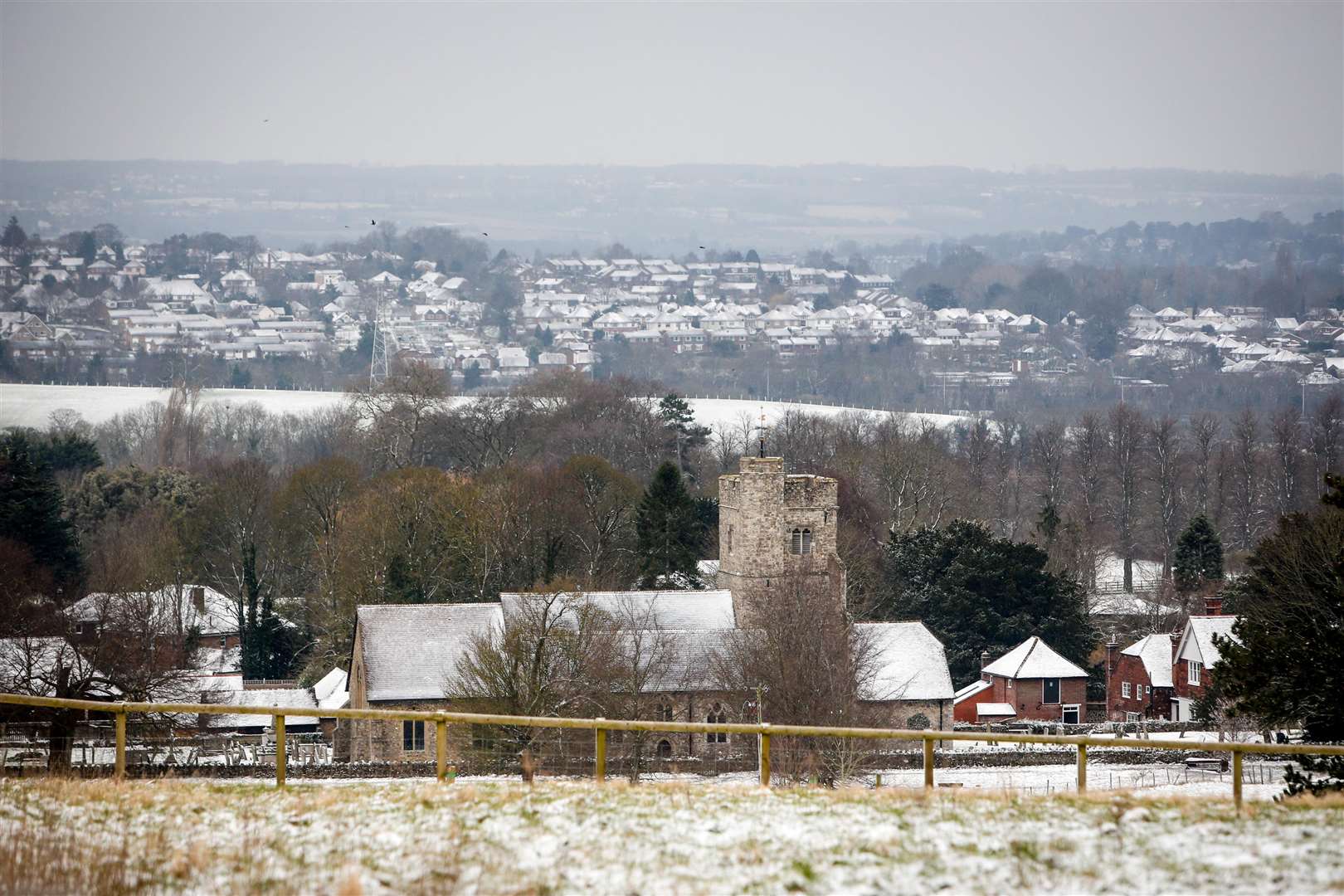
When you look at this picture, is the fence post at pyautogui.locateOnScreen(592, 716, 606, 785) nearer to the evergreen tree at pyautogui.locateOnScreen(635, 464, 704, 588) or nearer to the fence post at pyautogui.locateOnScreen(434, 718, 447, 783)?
the fence post at pyautogui.locateOnScreen(434, 718, 447, 783)

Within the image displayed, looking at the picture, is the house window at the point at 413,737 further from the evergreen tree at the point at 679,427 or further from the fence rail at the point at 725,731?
the evergreen tree at the point at 679,427

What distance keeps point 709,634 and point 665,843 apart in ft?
92.9

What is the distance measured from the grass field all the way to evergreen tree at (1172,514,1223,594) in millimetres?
48078

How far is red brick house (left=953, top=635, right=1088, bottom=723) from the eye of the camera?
4703 cm

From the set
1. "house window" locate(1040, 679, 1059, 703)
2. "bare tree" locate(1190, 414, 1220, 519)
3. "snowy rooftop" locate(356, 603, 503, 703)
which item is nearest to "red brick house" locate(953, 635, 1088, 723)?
"house window" locate(1040, 679, 1059, 703)

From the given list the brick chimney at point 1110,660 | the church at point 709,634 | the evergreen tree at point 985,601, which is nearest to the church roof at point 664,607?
the church at point 709,634

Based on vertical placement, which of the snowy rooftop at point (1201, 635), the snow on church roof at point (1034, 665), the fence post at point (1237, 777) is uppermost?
the fence post at point (1237, 777)

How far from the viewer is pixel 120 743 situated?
51.7ft

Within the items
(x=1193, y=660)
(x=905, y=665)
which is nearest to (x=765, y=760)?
(x=905, y=665)

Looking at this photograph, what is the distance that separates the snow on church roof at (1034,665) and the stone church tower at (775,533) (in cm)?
603

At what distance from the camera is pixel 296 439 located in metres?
108

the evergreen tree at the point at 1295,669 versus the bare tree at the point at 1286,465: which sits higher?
the bare tree at the point at 1286,465

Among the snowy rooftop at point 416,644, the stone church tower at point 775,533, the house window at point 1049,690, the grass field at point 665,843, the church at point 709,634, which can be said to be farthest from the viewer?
the house window at point 1049,690

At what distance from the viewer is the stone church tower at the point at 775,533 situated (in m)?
43.4
